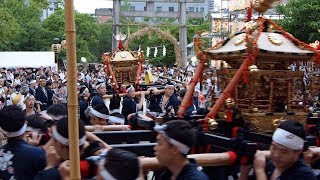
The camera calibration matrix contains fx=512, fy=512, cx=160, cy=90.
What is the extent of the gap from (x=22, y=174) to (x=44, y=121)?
4.18ft

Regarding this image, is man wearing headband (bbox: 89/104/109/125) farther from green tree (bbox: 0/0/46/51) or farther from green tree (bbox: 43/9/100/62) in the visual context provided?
green tree (bbox: 43/9/100/62)

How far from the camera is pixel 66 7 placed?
9.25ft

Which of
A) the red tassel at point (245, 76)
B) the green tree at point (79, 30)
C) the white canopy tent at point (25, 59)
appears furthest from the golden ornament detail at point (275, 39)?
the green tree at point (79, 30)

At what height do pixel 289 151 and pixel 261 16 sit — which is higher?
pixel 261 16

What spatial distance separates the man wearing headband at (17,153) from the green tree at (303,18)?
55.6ft

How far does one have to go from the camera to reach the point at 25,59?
32625 mm

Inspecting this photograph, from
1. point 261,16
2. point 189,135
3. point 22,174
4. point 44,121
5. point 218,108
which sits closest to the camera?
point 189,135

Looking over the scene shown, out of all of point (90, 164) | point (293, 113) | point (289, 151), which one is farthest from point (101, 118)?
point (289, 151)

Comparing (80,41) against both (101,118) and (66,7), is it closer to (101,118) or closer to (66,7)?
(101,118)

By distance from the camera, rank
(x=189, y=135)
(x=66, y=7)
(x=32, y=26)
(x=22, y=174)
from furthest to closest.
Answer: (x=32, y=26) < (x=22, y=174) < (x=189, y=135) < (x=66, y=7)

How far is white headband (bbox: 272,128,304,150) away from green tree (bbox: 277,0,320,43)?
1674 cm

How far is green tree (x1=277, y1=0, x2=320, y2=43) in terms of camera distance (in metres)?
19.8

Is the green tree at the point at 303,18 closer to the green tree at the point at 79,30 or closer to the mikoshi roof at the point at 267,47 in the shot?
the mikoshi roof at the point at 267,47

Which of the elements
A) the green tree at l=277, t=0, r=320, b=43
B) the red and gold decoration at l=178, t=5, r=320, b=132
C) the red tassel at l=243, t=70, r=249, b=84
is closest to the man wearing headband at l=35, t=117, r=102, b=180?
the red and gold decoration at l=178, t=5, r=320, b=132
